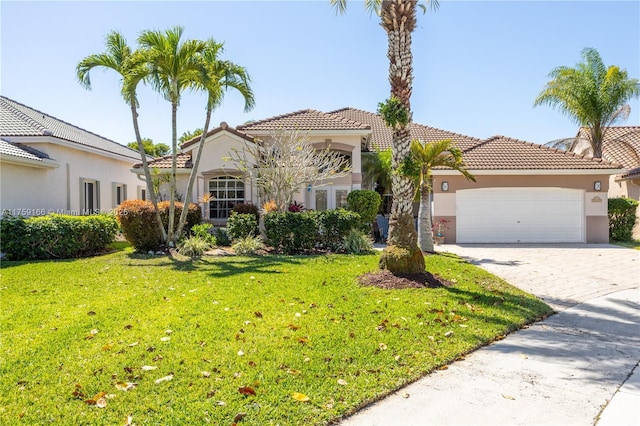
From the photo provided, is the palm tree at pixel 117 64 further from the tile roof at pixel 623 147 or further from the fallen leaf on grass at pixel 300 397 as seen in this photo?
the tile roof at pixel 623 147

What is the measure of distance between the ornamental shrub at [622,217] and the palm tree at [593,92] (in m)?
3.43

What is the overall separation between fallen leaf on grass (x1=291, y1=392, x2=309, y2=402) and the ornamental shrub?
20.3 meters

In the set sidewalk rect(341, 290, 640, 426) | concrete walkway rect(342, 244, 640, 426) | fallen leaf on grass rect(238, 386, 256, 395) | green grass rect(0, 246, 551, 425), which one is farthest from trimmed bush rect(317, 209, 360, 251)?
fallen leaf on grass rect(238, 386, 256, 395)

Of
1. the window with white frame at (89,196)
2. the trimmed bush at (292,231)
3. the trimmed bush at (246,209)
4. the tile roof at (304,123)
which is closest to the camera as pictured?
the trimmed bush at (292,231)

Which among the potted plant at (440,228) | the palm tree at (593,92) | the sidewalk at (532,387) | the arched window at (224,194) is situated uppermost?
the palm tree at (593,92)

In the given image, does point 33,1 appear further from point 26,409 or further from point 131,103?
point 26,409

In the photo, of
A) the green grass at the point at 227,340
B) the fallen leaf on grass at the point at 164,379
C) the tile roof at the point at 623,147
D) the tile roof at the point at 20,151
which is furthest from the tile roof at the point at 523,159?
the tile roof at the point at 20,151

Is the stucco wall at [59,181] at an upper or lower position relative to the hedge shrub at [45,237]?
upper

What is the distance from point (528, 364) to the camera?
16.0 ft

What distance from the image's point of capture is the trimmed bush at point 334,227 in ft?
45.3

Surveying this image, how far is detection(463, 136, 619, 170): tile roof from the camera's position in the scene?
58.5 ft

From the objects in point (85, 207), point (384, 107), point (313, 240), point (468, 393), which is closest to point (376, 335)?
point (468, 393)

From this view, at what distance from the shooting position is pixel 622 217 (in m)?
19.0

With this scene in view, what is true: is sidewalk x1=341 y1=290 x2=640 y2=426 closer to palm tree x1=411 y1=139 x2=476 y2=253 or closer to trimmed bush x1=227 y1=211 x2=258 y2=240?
palm tree x1=411 y1=139 x2=476 y2=253
